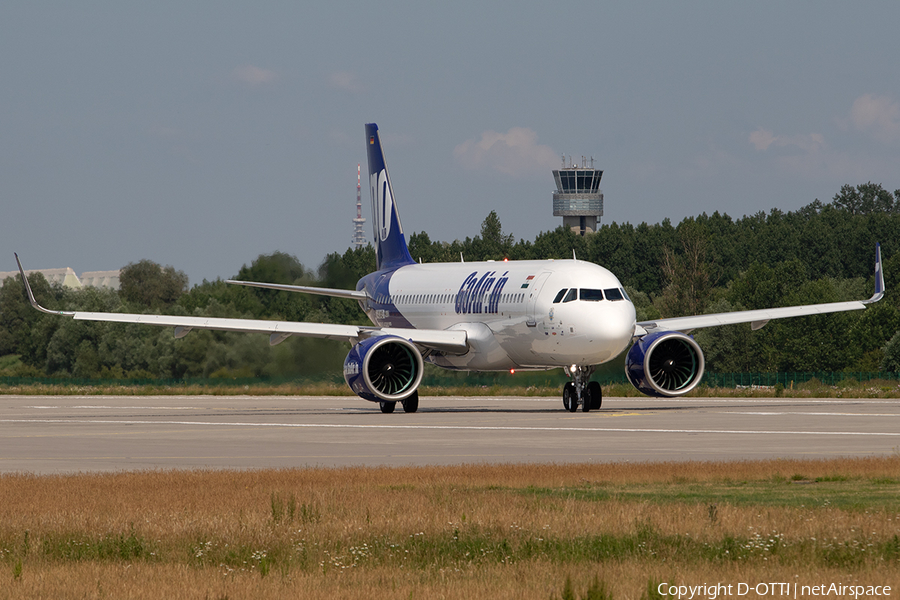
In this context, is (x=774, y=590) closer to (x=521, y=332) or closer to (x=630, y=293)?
(x=521, y=332)

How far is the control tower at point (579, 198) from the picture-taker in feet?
628

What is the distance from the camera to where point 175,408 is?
4672 centimetres

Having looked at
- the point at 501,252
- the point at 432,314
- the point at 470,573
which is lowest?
the point at 470,573

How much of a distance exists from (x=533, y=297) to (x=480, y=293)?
347 cm

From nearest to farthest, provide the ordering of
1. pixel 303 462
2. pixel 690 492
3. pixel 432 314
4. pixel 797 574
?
pixel 797 574 < pixel 690 492 < pixel 303 462 < pixel 432 314

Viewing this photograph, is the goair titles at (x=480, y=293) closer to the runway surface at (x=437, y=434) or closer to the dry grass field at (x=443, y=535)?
the runway surface at (x=437, y=434)

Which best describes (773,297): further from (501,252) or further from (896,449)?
(896,449)


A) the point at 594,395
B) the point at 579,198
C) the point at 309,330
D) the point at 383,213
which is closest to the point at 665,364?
the point at 594,395

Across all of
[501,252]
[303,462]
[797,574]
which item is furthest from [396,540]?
[501,252]

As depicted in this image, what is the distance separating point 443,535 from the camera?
1239 centimetres

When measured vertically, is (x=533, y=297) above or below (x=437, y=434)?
above

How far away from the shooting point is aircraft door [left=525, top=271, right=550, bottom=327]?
123ft

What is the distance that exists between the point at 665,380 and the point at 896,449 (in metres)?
16.6

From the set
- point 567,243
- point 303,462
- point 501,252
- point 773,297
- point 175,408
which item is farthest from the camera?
point 567,243
